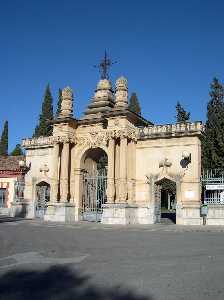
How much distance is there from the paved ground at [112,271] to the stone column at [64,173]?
46.9 ft

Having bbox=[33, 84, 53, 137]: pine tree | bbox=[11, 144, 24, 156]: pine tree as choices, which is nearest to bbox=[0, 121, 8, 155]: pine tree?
bbox=[11, 144, 24, 156]: pine tree

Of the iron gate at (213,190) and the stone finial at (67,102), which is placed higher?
the stone finial at (67,102)

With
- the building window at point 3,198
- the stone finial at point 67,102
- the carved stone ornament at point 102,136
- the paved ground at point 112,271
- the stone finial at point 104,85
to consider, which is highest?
the stone finial at point 104,85

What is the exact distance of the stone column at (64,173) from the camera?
1081 inches

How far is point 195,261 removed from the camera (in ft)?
31.3

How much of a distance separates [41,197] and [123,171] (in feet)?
32.9

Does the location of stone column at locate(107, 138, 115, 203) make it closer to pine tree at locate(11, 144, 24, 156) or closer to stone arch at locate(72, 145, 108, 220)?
stone arch at locate(72, 145, 108, 220)

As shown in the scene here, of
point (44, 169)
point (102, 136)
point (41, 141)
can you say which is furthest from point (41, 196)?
point (102, 136)

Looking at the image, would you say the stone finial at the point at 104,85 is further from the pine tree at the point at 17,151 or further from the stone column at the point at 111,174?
the pine tree at the point at 17,151

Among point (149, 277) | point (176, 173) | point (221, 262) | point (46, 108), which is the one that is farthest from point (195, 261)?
point (46, 108)

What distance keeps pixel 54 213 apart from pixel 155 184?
24.0 feet

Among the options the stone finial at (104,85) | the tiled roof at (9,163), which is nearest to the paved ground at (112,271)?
the stone finial at (104,85)

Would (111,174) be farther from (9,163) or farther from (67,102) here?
(9,163)

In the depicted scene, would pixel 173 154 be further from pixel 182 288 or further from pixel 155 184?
pixel 182 288
